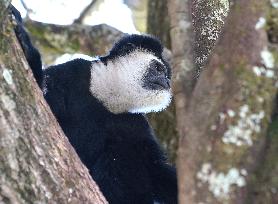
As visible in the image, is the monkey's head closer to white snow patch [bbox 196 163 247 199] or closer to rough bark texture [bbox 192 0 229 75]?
rough bark texture [bbox 192 0 229 75]

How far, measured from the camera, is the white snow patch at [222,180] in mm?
1191

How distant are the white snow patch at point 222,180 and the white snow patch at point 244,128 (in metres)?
0.06

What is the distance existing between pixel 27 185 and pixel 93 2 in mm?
4225

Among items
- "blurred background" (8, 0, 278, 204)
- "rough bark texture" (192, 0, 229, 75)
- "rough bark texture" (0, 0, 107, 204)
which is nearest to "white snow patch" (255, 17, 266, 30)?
"blurred background" (8, 0, 278, 204)

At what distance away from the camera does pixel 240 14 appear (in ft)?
4.19

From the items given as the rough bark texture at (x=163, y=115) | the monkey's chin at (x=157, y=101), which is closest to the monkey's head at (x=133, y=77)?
the monkey's chin at (x=157, y=101)

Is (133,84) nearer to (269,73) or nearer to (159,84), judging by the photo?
(159,84)

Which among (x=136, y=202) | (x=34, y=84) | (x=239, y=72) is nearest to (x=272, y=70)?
(x=239, y=72)

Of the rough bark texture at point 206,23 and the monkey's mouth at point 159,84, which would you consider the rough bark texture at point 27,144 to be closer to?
the rough bark texture at point 206,23

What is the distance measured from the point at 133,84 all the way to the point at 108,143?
0.36m

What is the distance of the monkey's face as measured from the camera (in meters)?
2.97

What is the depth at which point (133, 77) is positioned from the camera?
302 centimetres

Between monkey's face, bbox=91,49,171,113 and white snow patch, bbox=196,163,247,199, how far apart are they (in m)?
1.78

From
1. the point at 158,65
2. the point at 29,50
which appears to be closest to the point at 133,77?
the point at 158,65
